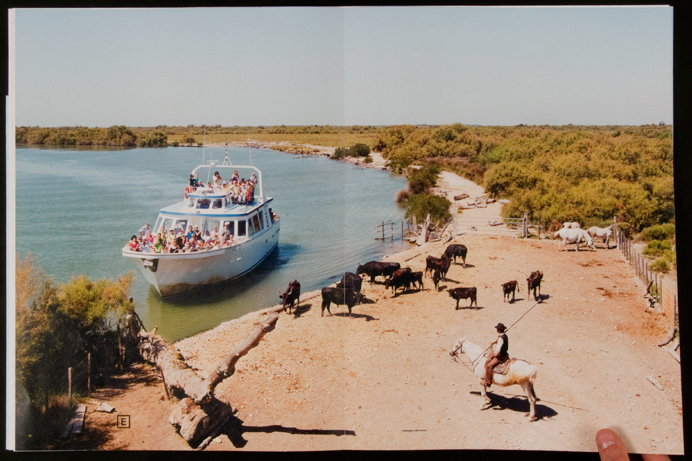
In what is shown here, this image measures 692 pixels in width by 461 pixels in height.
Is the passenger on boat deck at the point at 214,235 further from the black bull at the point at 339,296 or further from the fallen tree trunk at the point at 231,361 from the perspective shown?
the fallen tree trunk at the point at 231,361

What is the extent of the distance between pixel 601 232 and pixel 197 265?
7021 millimetres

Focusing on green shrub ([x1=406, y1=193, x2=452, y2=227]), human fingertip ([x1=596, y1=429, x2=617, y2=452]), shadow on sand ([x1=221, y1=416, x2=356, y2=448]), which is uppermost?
green shrub ([x1=406, y1=193, x2=452, y2=227])

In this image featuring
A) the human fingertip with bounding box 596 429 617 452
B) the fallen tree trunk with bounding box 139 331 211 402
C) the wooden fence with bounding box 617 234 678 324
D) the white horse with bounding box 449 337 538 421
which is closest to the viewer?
the human fingertip with bounding box 596 429 617 452

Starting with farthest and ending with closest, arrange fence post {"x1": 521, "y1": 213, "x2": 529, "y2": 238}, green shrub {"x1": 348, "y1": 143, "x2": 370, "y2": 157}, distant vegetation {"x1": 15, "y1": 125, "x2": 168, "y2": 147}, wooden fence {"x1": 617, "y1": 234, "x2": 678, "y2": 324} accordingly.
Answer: fence post {"x1": 521, "y1": 213, "x2": 529, "y2": 238} < green shrub {"x1": 348, "y1": 143, "x2": 370, "y2": 157} < distant vegetation {"x1": 15, "y1": 125, "x2": 168, "y2": 147} < wooden fence {"x1": 617, "y1": 234, "x2": 678, "y2": 324}

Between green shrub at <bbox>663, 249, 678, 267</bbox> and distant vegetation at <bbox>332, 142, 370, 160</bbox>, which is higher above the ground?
distant vegetation at <bbox>332, 142, 370, 160</bbox>

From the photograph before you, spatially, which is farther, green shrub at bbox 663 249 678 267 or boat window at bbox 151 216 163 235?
boat window at bbox 151 216 163 235

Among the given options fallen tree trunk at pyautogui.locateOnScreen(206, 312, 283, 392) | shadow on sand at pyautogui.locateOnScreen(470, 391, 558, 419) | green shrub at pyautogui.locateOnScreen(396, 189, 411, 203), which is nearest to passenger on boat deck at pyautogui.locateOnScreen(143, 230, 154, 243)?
fallen tree trunk at pyautogui.locateOnScreen(206, 312, 283, 392)

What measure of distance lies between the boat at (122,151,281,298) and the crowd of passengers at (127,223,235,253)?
0.05 m

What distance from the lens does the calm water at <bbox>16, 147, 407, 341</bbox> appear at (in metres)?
7.80

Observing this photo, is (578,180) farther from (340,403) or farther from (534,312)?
(340,403)

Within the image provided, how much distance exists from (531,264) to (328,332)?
149 inches

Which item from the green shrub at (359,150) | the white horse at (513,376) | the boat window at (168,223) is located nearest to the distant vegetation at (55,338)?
the boat window at (168,223)

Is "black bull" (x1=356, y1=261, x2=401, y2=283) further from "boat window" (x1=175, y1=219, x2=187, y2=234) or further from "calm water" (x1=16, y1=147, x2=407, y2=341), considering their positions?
"boat window" (x1=175, y1=219, x2=187, y2=234)
